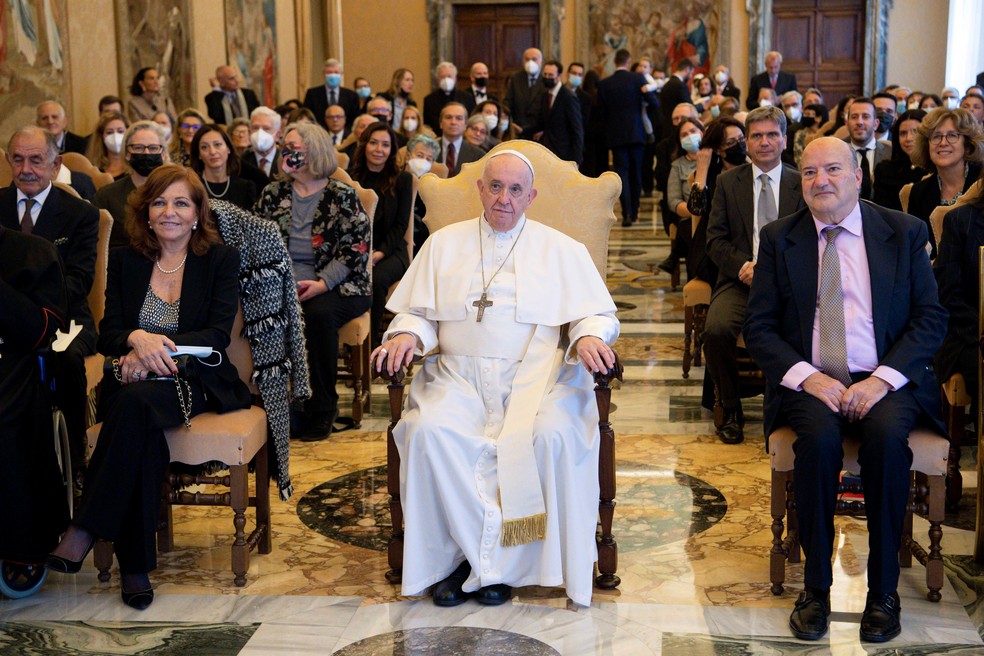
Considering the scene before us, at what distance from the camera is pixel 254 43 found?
14.9 meters

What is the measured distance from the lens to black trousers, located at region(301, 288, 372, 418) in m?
5.85

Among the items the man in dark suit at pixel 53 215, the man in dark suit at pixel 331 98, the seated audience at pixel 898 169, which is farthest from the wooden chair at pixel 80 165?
the man in dark suit at pixel 331 98

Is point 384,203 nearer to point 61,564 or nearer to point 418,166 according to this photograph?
point 418,166

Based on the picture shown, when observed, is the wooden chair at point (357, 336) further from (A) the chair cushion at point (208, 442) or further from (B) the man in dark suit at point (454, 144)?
(B) the man in dark suit at point (454, 144)

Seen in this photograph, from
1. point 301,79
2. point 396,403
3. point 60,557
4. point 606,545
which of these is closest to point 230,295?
point 396,403

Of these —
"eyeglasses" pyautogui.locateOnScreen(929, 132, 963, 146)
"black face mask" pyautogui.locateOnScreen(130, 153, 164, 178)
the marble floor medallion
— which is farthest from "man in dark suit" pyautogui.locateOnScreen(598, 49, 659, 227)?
the marble floor medallion

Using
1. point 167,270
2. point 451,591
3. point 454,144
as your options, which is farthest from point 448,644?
point 454,144

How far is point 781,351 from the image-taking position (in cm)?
385

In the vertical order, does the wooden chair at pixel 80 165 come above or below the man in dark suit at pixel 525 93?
below

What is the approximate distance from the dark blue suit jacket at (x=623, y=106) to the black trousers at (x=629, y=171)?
13cm

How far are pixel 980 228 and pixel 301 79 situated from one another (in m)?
14.2

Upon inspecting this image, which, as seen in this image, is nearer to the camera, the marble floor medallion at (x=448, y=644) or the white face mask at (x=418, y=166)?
the marble floor medallion at (x=448, y=644)

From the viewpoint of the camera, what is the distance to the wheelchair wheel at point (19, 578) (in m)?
3.89

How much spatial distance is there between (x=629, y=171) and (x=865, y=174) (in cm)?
716
